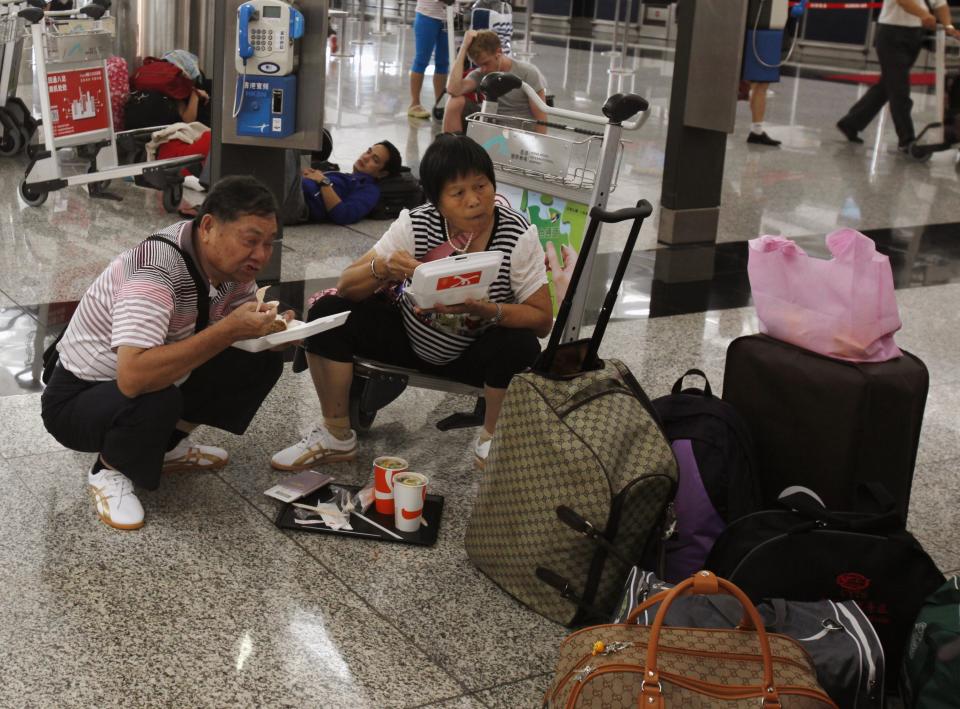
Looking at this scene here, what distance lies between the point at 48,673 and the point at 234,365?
3.15 feet

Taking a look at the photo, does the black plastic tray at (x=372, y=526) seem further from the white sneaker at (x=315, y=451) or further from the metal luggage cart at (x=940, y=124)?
the metal luggage cart at (x=940, y=124)

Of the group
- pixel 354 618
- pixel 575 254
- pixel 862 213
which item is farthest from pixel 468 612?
pixel 862 213

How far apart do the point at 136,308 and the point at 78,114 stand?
401 cm

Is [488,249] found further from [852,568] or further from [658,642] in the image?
[658,642]

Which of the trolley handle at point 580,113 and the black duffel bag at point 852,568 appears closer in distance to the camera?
the black duffel bag at point 852,568

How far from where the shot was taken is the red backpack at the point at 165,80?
6.88 m

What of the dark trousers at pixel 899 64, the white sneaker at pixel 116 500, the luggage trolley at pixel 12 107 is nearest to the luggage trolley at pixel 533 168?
the white sneaker at pixel 116 500

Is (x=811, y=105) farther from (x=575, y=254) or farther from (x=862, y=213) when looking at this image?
(x=575, y=254)

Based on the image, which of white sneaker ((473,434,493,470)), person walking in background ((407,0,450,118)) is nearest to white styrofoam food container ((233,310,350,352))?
white sneaker ((473,434,493,470))

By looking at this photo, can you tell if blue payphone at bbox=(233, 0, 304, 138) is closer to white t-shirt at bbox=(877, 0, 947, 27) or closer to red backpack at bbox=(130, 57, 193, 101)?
red backpack at bbox=(130, 57, 193, 101)

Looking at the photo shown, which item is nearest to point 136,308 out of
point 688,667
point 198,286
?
point 198,286

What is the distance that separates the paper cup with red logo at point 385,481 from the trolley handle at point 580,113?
4.03ft

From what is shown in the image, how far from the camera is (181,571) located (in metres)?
2.61

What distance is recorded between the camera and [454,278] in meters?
2.82
